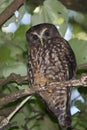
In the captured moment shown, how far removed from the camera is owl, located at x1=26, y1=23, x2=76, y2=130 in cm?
254

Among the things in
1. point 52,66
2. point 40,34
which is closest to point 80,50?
point 52,66

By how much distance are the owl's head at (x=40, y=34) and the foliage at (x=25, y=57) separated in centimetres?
5

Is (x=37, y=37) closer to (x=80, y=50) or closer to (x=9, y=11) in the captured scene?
(x=80, y=50)

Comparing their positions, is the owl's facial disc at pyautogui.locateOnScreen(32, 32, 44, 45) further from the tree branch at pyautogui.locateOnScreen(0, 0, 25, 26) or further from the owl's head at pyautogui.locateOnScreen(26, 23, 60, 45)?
the tree branch at pyautogui.locateOnScreen(0, 0, 25, 26)

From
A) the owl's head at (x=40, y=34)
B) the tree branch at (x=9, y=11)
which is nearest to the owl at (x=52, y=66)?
the owl's head at (x=40, y=34)

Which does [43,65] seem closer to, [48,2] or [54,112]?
[54,112]

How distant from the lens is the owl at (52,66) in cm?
254

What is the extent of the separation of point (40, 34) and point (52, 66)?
0.73 ft

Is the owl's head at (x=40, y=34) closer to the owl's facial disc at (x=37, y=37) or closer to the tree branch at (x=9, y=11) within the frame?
the owl's facial disc at (x=37, y=37)

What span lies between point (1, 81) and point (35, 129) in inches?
18.1

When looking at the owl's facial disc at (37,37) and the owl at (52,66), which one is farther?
the owl's facial disc at (37,37)

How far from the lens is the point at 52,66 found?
2.63m

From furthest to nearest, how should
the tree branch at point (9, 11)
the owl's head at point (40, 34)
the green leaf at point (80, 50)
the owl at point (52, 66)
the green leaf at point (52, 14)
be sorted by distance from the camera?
the owl's head at point (40, 34)
the owl at point (52, 66)
the green leaf at point (80, 50)
the green leaf at point (52, 14)
the tree branch at point (9, 11)

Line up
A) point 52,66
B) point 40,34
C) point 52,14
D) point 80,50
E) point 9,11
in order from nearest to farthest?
1. point 9,11
2. point 52,14
3. point 80,50
4. point 52,66
5. point 40,34
